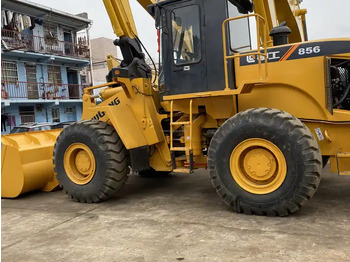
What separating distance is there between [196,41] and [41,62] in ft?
66.1

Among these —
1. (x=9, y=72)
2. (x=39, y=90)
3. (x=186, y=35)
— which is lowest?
(x=186, y=35)

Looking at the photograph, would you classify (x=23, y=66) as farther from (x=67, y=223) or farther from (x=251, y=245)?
(x=251, y=245)


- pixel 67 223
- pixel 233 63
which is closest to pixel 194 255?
pixel 67 223

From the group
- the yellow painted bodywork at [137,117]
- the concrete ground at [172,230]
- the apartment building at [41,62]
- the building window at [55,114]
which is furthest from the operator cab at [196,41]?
the building window at [55,114]

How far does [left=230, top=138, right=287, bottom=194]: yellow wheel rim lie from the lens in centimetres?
425

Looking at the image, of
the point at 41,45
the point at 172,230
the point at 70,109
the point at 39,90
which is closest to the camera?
the point at 172,230

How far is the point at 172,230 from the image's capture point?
4070mm

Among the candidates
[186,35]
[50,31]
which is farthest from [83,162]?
[50,31]

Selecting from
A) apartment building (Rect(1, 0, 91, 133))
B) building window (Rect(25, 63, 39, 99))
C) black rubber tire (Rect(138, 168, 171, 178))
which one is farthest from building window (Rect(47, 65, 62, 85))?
black rubber tire (Rect(138, 168, 171, 178))

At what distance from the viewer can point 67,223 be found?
15.2 feet

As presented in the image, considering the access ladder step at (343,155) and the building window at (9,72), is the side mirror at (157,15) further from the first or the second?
the building window at (9,72)

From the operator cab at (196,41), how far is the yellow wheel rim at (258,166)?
1.01m

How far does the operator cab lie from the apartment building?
16170 millimetres

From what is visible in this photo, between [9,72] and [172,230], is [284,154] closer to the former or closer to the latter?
[172,230]
